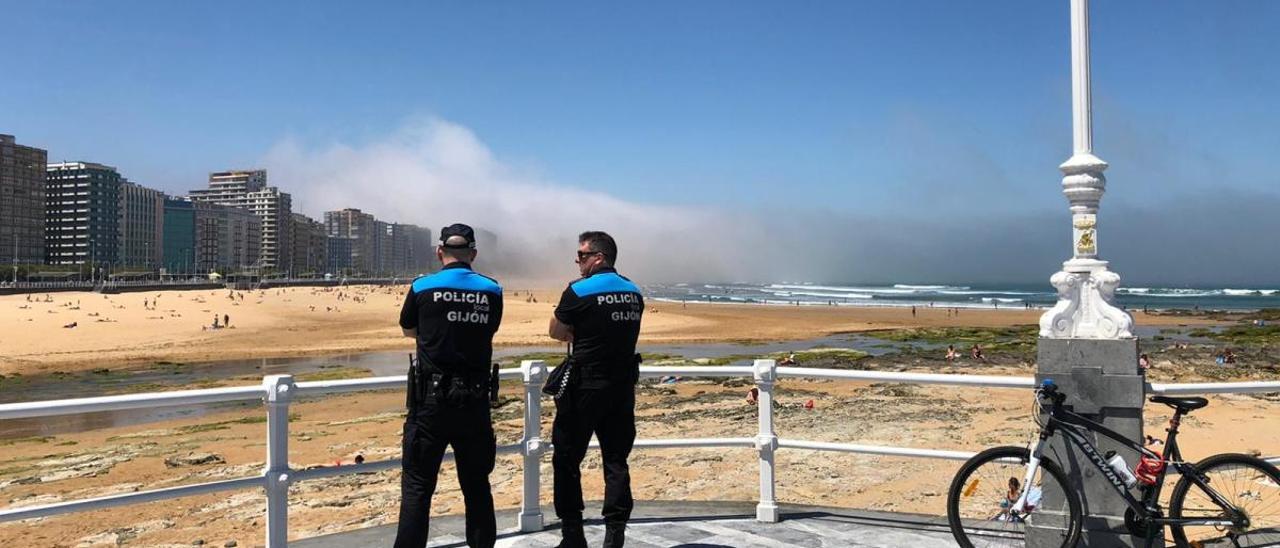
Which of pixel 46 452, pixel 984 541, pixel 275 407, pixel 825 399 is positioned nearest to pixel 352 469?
pixel 275 407

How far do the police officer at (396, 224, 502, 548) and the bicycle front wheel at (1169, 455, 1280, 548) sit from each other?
369 cm

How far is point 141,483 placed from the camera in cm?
1166

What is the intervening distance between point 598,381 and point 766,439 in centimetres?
157

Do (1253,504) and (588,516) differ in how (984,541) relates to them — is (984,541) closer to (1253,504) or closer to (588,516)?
(1253,504)

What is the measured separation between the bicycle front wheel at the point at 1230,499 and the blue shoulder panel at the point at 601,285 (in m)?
3.12

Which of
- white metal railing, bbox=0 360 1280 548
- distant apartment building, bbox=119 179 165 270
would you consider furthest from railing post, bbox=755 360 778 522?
distant apartment building, bbox=119 179 165 270

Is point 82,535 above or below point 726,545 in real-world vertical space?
below

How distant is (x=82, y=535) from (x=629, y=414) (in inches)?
311

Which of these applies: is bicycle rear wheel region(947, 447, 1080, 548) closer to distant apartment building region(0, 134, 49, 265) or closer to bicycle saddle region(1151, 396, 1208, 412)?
bicycle saddle region(1151, 396, 1208, 412)

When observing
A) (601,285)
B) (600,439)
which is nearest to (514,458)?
(600,439)

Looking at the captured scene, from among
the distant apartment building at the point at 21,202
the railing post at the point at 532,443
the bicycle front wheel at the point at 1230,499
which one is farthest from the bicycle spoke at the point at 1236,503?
the distant apartment building at the point at 21,202

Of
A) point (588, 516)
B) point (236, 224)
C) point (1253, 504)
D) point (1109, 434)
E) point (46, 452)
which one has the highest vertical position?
point (236, 224)

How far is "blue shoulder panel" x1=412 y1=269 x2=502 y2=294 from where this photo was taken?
13.1 feet

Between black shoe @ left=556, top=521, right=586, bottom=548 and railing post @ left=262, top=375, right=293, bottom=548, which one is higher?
railing post @ left=262, top=375, right=293, bottom=548
